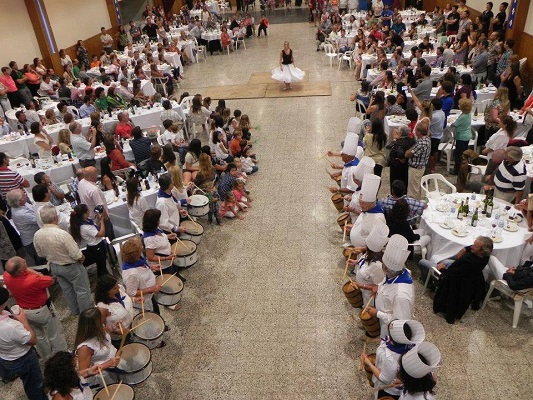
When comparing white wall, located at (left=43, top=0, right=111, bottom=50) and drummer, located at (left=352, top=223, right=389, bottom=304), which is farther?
white wall, located at (left=43, top=0, right=111, bottom=50)

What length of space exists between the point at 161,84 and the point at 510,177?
992cm

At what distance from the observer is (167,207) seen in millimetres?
5230

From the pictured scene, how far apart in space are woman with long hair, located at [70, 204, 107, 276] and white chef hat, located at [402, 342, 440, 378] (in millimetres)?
3600

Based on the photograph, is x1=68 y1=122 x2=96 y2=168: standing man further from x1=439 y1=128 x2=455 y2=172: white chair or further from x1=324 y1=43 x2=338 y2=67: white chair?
x1=324 y1=43 x2=338 y2=67: white chair

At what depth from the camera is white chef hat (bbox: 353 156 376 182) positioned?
5198 mm

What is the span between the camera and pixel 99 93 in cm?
903

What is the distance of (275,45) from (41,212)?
15.2 m

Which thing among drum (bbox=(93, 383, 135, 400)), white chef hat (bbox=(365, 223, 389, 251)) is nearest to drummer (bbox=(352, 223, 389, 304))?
white chef hat (bbox=(365, 223, 389, 251))

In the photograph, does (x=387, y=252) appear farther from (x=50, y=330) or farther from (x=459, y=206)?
(x=50, y=330)

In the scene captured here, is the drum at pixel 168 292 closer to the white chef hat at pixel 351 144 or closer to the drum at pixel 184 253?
the drum at pixel 184 253

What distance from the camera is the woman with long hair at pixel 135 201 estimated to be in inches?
207

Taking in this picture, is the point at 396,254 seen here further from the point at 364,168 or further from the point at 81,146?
the point at 81,146

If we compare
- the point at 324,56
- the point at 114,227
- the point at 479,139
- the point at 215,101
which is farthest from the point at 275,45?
the point at 114,227

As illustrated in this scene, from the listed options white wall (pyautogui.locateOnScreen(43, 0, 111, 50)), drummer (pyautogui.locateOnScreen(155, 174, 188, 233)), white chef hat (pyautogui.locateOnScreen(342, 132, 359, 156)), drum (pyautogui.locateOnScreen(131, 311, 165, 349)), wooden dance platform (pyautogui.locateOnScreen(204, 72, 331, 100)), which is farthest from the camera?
white wall (pyautogui.locateOnScreen(43, 0, 111, 50))
